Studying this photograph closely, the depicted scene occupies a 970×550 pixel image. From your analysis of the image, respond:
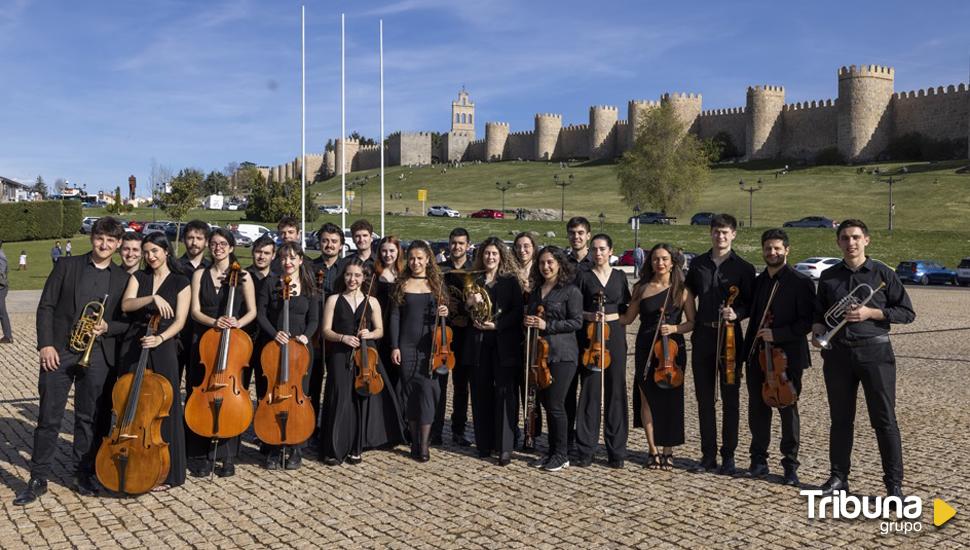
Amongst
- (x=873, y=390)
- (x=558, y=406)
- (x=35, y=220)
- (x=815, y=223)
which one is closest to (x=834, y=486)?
(x=873, y=390)

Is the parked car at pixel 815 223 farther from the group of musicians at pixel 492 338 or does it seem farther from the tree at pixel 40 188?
the tree at pixel 40 188

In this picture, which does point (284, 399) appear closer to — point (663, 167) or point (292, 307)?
Result: point (292, 307)

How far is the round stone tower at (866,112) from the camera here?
232ft

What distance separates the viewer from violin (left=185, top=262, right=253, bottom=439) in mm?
5742

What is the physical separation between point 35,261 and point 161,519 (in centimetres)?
3340

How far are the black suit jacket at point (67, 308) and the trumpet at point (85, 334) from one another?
79 mm

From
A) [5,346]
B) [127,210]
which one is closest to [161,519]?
[5,346]

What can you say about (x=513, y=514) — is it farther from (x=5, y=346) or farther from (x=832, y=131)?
(x=832, y=131)

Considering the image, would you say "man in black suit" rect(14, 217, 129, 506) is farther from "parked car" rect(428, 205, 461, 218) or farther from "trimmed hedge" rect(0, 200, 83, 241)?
"parked car" rect(428, 205, 461, 218)

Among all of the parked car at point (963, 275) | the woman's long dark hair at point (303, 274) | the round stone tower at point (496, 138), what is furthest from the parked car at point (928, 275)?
the round stone tower at point (496, 138)

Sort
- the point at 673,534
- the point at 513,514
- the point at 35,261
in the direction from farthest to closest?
the point at 35,261
the point at 513,514
the point at 673,534

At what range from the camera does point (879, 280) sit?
5.55 metres

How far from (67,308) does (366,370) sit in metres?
2.08

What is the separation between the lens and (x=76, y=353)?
5.66m
